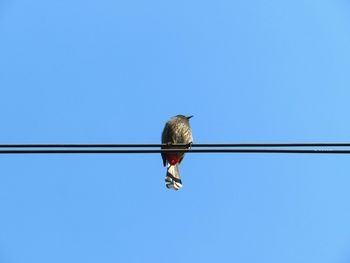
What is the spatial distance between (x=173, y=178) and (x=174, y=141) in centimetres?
76

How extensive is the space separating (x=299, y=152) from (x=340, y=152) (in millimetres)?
547

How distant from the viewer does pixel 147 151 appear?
19.9 ft

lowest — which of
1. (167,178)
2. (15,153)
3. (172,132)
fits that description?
(15,153)

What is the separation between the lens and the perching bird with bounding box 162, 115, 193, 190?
11.0 meters

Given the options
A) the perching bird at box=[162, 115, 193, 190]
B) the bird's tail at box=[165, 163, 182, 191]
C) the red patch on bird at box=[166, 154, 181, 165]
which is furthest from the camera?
the red patch on bird at box=[166, 154, 181, 165]

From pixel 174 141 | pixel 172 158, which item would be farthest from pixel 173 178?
pixel 174 141

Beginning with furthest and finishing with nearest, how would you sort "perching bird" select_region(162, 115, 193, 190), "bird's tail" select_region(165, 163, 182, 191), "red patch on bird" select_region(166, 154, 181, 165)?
"red patch on bird" select_region(166, 154, 181, 165)
"perching bird" select_region(162, 115, 193, 190)
"bird's tail" select_region(165, 163, 182, 191)

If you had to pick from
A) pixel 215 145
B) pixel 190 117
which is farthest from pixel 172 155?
pixel 215 145

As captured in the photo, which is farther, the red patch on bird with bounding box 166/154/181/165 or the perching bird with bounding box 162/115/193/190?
the red patch on bird with bounding box 166/154/181/165

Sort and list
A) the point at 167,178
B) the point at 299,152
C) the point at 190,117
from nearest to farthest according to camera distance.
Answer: the point at 299,152 < the point at 167,178 < the point at 190,117

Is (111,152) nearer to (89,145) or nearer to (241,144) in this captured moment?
(89,145)

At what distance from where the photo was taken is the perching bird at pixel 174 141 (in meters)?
11.0

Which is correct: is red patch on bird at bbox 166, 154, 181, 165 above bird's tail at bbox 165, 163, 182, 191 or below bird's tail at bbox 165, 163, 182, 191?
above

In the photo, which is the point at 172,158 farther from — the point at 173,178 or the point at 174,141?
the point at 173,178
